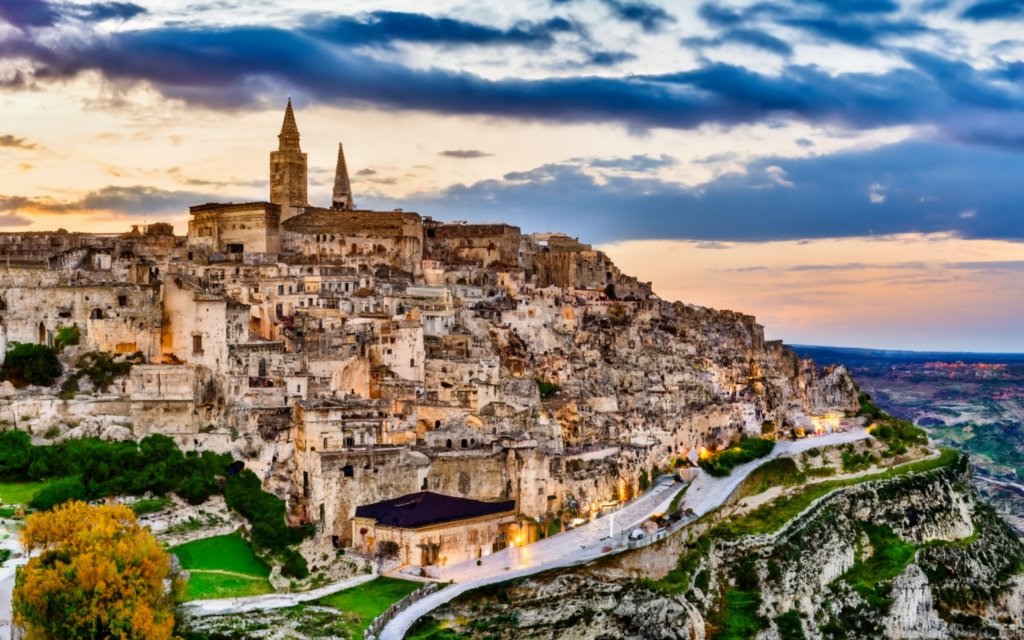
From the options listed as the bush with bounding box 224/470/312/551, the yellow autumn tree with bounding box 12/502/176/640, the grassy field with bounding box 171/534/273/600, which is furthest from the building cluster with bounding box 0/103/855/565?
the yellow autumn tree with bounding box 12/502/176/640

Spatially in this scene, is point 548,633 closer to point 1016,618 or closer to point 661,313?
point 1016,618

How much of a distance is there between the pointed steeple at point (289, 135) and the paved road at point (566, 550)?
134ft

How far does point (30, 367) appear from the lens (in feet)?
167

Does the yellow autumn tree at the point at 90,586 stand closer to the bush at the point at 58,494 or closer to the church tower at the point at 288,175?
the bush at the point at 58,494

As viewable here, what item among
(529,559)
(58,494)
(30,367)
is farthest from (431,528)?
(30,367)

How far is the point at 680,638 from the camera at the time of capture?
45.4 metres

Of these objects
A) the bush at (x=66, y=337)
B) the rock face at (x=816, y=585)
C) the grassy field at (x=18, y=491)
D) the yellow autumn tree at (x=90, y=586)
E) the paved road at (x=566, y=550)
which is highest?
the bush at (x=66, y=337)

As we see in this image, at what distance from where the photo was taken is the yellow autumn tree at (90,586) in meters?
30.4

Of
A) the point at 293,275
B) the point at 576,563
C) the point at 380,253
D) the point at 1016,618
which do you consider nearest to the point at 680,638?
the point at 576,563

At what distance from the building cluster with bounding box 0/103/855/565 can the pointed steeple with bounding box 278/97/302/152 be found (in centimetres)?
38

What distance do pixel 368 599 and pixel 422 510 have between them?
482 cm

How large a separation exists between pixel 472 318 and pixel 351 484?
25.5 m

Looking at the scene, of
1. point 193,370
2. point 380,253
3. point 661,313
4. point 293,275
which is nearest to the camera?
point 193,370

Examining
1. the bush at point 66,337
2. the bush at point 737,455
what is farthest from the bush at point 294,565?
the bush at point 737,455
